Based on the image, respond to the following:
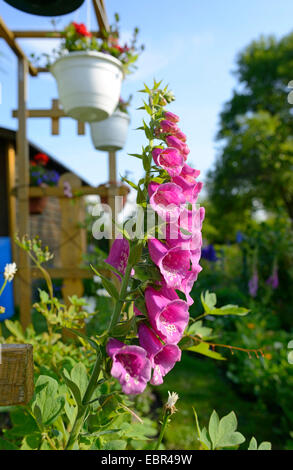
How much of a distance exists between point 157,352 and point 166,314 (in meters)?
0.08

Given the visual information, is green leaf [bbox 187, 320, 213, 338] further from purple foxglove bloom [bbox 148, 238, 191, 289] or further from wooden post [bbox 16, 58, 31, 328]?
wooden post [bbox 16, 58, 31, 328]

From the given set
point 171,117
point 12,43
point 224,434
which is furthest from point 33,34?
point 224,434

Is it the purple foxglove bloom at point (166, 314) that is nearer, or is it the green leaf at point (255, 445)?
the purple foxglove bloom at point (166, 314)

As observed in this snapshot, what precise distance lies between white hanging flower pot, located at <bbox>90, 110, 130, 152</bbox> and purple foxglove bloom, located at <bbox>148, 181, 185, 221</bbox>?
2396mm

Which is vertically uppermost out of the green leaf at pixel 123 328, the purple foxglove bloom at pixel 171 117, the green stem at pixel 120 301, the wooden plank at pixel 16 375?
the purple foxglove bloom at pixel 171 117

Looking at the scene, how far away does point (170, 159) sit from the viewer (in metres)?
0.77

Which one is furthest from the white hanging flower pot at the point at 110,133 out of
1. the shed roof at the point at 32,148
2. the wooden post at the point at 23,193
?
the shed roof at the point at 32,148

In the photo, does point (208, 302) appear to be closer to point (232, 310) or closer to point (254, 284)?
point (232, 310)

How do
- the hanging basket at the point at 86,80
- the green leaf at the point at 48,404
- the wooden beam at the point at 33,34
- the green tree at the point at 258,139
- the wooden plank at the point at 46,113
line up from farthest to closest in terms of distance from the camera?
the green tree at the point at 258,139
the wooden plank at the point at 46,113
the wooden beam at the point at 33,34
the hanging basket at the point at 86,80
the green leaf at the point at 48,404

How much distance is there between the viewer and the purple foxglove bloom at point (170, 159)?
754mm

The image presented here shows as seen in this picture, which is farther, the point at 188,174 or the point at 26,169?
the point at 26,169

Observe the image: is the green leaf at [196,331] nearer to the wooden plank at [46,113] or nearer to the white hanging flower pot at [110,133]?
the white hanging flower pot at [110,133]

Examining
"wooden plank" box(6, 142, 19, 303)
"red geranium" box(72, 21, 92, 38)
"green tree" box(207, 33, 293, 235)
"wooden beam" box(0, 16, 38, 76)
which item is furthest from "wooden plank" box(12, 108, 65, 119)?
"green tree" box(207, 33, 293, 235)

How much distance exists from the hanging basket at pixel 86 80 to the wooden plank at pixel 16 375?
1873mm
